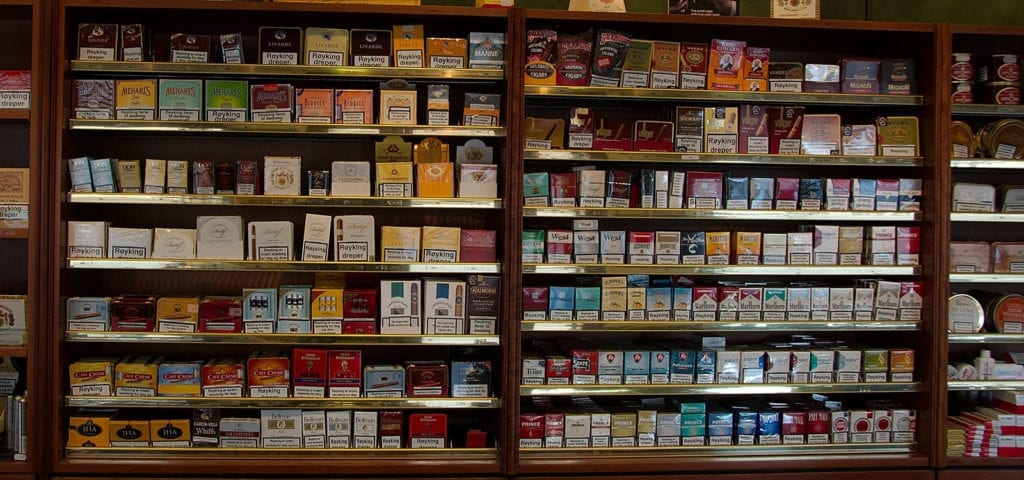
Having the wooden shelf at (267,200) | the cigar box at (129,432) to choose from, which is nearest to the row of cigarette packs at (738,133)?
the wooden shelf at (267,200)

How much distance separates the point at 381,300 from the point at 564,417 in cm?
100

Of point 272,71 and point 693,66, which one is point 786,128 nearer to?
point 693,66

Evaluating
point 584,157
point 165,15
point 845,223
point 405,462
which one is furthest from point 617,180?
point 165,15

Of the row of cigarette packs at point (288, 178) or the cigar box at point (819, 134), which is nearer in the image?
the row of cigarette packs at point (288, 178)

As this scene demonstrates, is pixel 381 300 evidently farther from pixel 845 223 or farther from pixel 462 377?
pixel 845 223

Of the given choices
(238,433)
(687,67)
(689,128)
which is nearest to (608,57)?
(687,67)

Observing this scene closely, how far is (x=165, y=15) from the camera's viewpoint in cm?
334

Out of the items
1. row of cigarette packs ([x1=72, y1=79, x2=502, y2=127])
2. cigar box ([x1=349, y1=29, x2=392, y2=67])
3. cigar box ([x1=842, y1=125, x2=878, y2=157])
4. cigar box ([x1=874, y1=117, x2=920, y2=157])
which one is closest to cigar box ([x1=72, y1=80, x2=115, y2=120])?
row of cigarette packs ([x1=72, y1=79, x2=502, y2=127])

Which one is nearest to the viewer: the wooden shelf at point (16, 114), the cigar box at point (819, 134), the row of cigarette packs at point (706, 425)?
the wooden shelf at point (16, 114)

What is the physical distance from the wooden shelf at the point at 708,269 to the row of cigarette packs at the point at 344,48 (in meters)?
0.95

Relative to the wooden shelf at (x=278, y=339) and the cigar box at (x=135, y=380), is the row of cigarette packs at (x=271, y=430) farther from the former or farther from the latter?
the wooden shelf at (x=278, y=339)

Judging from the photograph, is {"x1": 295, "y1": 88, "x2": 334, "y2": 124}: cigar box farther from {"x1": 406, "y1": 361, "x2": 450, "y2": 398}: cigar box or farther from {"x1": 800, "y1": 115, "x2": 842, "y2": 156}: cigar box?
{"x1": 800, "y1": 115, "x2": 842, "y2": 156}: cigar box

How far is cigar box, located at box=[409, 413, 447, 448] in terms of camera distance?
10.9ft

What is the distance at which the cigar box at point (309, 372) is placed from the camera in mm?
3291
